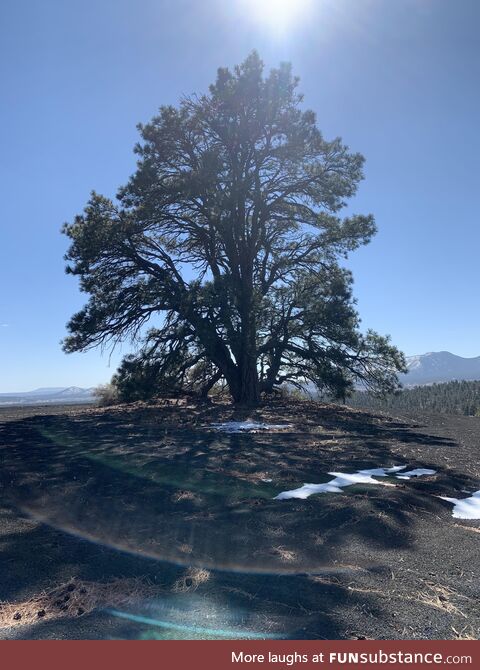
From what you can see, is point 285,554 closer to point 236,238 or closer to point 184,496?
point 184,496

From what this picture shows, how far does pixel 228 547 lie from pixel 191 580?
27.0 inches

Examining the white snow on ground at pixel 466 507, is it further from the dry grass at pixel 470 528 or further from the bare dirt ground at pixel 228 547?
the dry grass at pixel 470 528

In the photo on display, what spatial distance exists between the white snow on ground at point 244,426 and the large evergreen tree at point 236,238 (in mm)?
3856

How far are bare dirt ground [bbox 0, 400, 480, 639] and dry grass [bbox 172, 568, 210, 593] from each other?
Answer: 0.05 ft

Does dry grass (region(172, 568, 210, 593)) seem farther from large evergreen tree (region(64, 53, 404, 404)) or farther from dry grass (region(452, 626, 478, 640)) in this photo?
large evergreen tree (region(64, 53, 404, 404))

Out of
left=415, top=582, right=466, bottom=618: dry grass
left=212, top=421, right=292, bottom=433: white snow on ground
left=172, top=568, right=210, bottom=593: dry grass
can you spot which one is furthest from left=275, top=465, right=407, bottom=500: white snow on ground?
left=212, top=421, right=292, bottom=433: white snow on ground

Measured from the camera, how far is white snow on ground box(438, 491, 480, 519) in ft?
17.6

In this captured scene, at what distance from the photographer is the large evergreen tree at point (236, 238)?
16.7 metres

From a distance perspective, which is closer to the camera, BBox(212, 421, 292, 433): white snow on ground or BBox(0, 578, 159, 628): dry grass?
BBox(0, 578, 159, 628): dry grass

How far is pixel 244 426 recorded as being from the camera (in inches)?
483

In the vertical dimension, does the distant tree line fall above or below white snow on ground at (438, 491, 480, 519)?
above

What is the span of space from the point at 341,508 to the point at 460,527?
1.19 meters

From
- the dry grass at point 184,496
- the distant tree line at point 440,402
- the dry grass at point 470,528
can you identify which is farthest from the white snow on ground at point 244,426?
the distant tree line at point 440,402

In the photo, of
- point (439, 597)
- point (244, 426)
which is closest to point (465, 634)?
point (439, 597)
